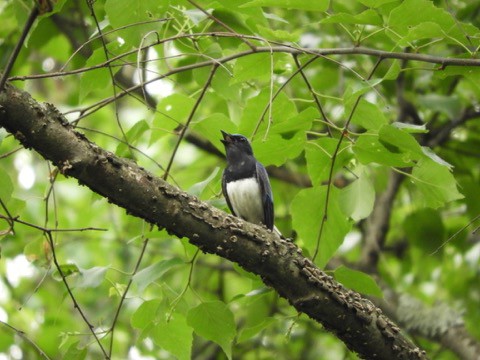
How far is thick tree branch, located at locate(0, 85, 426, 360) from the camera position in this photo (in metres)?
2.36

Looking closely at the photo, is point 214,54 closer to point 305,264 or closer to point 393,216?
point 305,264

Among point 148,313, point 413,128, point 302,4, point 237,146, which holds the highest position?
point 302,4

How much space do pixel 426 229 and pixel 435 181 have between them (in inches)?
82.1

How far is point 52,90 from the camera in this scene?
8016 mm

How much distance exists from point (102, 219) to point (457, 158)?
3.36 m

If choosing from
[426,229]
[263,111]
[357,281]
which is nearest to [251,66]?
[263,111]

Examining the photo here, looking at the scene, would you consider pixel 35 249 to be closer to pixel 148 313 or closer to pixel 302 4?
pixel 148 313

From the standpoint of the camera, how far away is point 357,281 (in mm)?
3053

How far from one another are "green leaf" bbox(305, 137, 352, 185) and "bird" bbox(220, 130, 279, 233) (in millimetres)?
1181

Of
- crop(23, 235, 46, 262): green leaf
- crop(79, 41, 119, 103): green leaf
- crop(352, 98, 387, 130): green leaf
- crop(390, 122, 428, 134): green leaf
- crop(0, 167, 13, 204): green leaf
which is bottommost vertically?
crop(23, 235, 46, 262): green leaf

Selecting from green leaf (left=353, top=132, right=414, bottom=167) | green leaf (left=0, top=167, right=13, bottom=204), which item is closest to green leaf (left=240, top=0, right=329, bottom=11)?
green leaf (left=353, top=132, right=414, bottom=167)

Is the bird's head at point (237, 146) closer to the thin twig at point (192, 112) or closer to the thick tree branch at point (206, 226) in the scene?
the thin twig at point (192, 112)

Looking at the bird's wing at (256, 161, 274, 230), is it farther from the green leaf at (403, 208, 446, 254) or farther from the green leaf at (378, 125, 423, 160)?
the green leaf at (378, 125, 423, 160)

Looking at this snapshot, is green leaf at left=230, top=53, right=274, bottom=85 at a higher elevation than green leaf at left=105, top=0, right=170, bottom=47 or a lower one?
lower
